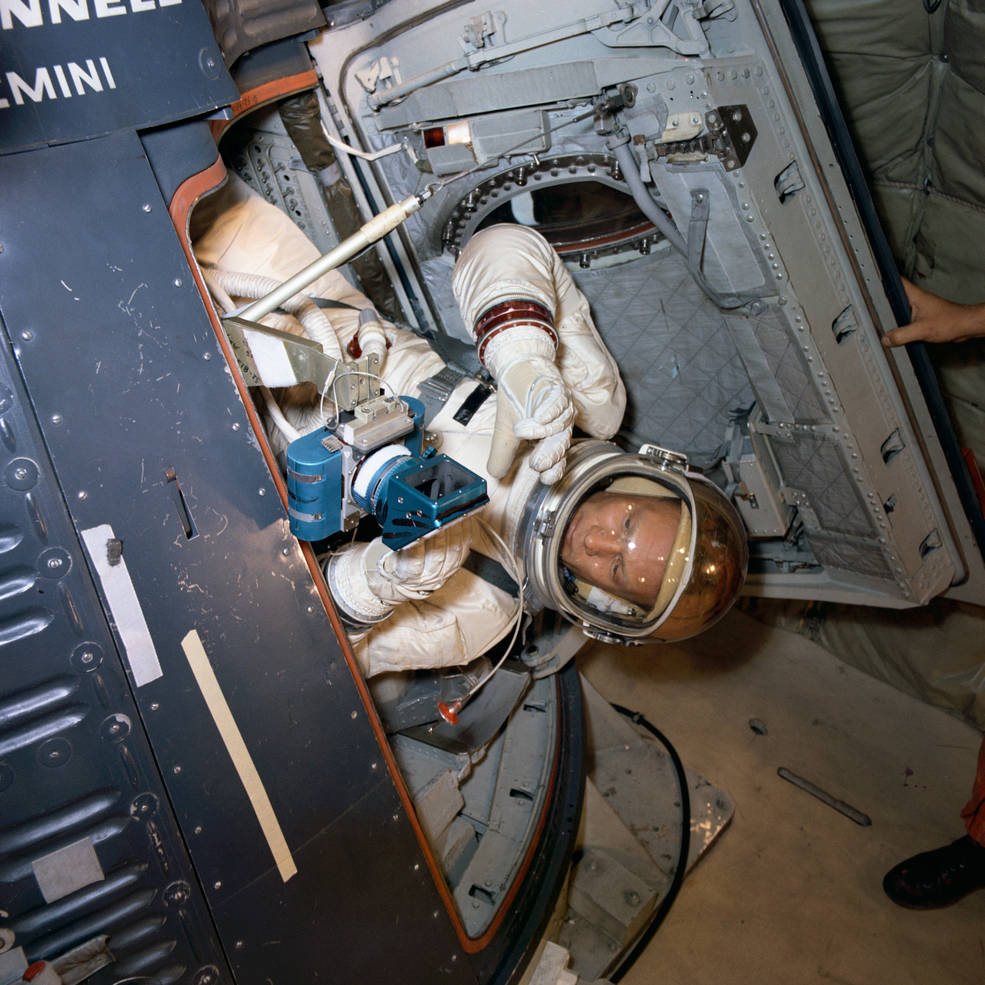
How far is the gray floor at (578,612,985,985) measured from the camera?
2.86 meters

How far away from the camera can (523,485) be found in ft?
7.43

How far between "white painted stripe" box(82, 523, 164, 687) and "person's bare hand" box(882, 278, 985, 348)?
226 cm

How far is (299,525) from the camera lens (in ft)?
5.62

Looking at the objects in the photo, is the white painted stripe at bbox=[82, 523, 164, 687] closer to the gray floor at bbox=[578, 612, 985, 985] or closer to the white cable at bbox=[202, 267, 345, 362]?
the white cable at bbox=[202, 267, 345, 362]

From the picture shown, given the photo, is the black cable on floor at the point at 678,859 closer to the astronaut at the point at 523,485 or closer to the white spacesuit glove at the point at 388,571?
the astronaut at the point at 523,485

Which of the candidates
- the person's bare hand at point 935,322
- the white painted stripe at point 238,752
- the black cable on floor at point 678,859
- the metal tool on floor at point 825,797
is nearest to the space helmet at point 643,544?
the person's bare hand at point 935,322

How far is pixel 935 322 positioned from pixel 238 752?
7.86 ft

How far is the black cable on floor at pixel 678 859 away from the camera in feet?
9.34

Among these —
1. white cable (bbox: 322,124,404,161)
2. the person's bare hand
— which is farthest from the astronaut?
the person's bare hand

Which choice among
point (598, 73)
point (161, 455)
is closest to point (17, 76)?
point (161, 455)

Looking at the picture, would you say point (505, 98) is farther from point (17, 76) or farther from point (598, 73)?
point (17, 76)

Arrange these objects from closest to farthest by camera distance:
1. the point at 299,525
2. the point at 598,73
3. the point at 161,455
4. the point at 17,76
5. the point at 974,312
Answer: the point at 17,76 < the point at 161,455 < the point at 299,525 < the point at 598,73 < the point at 974,312

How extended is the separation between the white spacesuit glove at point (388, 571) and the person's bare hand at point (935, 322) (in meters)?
1.55

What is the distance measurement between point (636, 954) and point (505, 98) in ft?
9.89
